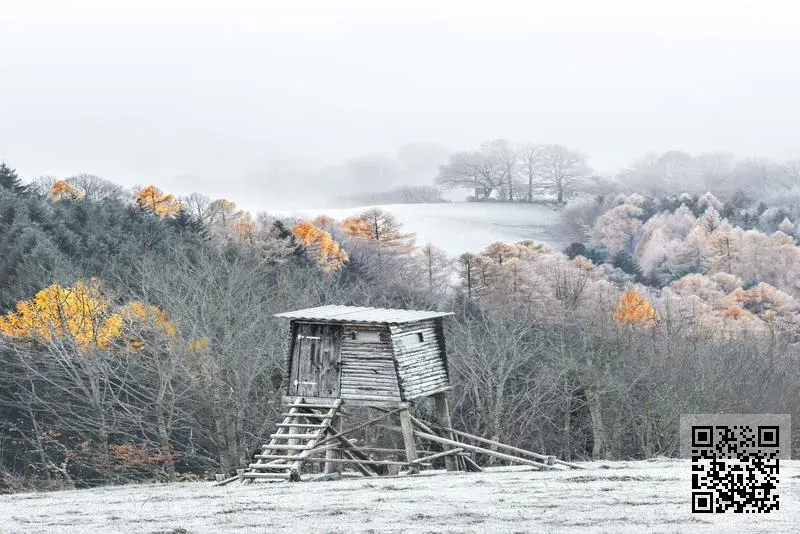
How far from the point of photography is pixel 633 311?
62906 millimetres

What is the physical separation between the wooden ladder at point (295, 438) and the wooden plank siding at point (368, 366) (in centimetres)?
56

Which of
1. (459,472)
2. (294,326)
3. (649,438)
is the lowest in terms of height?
(649,438)

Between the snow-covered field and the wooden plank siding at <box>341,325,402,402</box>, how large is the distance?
75.6m

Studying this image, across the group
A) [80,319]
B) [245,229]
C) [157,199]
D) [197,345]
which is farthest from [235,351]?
[157,199]

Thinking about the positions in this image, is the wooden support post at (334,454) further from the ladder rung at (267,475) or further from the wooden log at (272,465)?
the ladder rung at (267,475)

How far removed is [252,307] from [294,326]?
17.5m

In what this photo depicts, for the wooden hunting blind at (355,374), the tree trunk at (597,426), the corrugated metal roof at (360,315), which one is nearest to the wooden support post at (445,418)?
the wooden hunting blind at (355,374)

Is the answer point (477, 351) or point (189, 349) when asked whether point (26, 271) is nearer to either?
point (189, 349)

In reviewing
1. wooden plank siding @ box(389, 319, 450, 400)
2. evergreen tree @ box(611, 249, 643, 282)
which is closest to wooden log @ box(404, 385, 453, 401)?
wooden plank siding @ box(389, 319, 450, 400)

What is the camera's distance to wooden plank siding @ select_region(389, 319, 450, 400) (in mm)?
25016

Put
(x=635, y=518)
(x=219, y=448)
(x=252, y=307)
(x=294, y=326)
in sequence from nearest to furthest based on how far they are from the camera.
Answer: (x=635, y=518) < (x=294, y=326) < (x=219, y=448) < (x=252, y=307)

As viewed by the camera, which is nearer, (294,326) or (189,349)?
(294,326)

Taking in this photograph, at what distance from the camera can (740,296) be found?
8519cm

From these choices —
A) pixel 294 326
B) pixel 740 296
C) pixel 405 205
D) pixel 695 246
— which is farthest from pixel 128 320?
pixel 405 205
